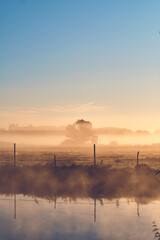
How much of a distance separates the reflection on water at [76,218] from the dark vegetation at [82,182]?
177 cm

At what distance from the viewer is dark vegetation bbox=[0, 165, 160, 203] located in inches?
869

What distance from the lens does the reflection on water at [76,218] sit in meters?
12.3

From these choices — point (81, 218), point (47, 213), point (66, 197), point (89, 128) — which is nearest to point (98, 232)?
point (81, 218)

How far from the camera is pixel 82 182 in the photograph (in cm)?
2661

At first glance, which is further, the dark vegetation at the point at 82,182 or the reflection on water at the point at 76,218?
the dark vegetation at the point at 82,182

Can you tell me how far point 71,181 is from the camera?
27.0 meters

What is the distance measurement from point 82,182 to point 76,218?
1166 cm

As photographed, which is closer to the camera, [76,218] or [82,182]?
[76,218]

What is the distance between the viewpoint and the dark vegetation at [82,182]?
22.1m

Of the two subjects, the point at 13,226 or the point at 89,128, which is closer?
the point at 13,226

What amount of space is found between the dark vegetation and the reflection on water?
1774 mm

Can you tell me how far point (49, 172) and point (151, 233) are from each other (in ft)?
59.0

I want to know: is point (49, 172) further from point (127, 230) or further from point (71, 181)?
point (127, 230)

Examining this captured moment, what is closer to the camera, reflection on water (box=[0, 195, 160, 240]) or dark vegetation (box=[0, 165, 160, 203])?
reflection on water (box=[0, 195, 160, 240])
